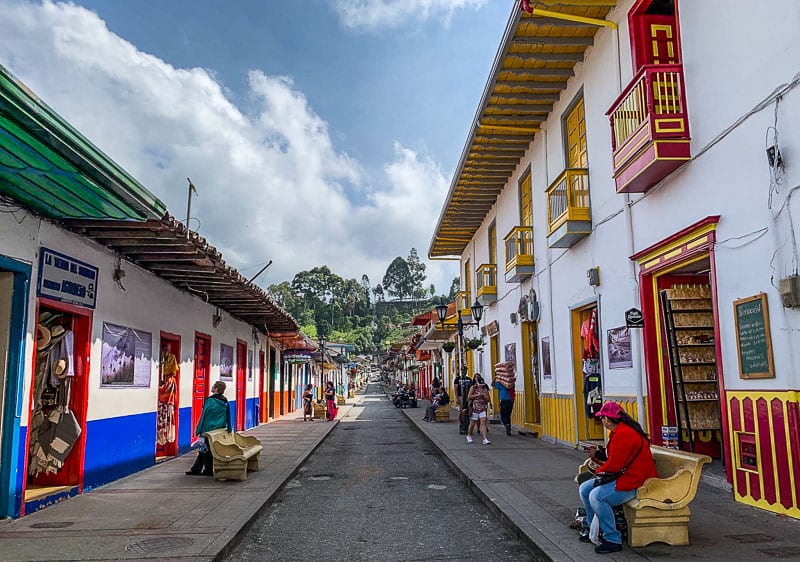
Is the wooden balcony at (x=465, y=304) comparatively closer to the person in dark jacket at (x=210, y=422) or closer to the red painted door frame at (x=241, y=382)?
the red painted door frame at (x=241, y=382)

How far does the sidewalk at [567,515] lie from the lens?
502cm

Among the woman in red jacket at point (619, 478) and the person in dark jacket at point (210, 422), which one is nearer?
the woman in red jacket at point (619, 478)

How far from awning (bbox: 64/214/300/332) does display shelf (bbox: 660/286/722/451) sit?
634 centimetres

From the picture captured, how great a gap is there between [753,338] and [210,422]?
7.48 metres

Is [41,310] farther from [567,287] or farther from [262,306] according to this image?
[567,287]

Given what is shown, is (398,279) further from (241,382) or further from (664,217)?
(664,217)

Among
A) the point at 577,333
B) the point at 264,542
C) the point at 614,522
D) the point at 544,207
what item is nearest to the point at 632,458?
the point at 614,522

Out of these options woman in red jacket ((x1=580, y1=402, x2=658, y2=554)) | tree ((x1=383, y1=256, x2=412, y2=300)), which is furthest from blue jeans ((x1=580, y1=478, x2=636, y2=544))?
tree ((x1=383, y1=256, x2=412, y2=300))

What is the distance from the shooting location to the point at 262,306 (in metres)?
14.8

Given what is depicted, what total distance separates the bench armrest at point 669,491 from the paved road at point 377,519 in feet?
3.83

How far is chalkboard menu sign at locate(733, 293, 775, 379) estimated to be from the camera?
6.08 m

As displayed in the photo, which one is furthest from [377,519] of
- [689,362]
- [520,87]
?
[520,87]

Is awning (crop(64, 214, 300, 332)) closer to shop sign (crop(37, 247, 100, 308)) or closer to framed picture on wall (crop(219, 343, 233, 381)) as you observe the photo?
shop sign (crop(37, 247, 100, 308))

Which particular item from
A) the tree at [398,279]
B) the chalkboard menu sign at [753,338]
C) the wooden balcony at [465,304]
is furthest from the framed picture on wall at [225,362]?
the tree at [398,279]
